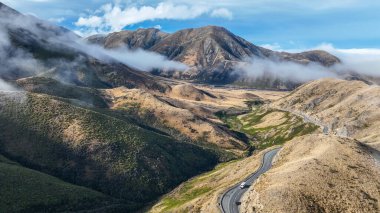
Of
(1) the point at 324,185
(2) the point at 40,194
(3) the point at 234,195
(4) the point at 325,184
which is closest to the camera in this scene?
(1) the point at 324,185

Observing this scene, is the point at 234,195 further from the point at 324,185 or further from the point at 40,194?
the point at 40,194

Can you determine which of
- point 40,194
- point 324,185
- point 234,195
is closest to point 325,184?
point 324,185

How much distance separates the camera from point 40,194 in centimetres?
16412

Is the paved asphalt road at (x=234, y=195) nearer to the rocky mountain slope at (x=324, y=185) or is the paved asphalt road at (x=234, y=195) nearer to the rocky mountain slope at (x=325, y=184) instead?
the rocky mountain slope at (x=325, y=184)

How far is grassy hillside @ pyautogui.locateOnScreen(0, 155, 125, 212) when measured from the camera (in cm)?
15662

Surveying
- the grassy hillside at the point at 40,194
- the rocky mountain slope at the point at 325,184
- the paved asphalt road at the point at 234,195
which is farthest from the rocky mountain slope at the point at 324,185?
Result: the grassy hillside at the point at 40,194

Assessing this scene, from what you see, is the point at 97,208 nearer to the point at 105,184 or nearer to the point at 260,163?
the point at 105,184

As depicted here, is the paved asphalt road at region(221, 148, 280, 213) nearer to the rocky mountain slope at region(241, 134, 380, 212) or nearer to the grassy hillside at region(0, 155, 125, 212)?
the rocky mountain slope at region(241, 134, 380, 212)

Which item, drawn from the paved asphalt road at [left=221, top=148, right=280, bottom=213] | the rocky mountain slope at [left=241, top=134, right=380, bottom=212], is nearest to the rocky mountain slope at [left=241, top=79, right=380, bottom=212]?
the rocky mountain slope at [left=241, top=134, right=380, bottom=212]

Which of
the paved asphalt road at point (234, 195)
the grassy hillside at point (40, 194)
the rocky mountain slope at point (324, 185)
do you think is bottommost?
the grassy hillside at point (40, 194)

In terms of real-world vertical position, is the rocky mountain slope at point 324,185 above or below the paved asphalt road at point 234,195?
above

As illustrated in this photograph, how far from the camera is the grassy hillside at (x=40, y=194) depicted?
157 metres

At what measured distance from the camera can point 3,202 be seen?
153m

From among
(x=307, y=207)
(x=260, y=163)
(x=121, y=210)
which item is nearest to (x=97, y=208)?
(x=121, y=210)
